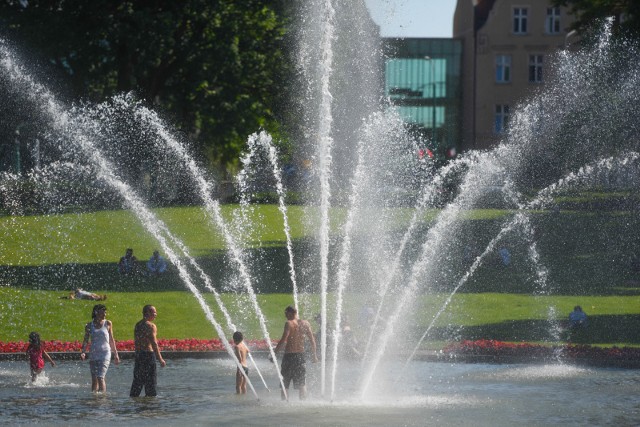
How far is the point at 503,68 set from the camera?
92.6 metres

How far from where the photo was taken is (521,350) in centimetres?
2589

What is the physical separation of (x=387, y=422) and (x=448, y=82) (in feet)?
290

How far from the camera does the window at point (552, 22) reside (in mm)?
90500

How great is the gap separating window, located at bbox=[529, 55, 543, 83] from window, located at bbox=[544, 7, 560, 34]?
220cm

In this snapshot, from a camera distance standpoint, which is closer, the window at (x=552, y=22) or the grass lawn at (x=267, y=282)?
the grass lawn at (x=267, y=282)

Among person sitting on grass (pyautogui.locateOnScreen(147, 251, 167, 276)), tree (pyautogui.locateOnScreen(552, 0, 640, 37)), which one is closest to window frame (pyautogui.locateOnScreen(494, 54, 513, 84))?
tree (pyautogui.locateOnScreen(552, 0, 640, 37))

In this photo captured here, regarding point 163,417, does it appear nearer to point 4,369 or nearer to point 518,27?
point 4,369

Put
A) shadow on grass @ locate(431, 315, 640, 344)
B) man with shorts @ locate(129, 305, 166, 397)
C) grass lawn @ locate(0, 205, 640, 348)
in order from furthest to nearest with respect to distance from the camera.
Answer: grass lawn @ locate(0, 205, 640, 348), shadow on grass @ locate(431, 315, 640, 344), man with shorts @ locate(129, 305, 166, 397)

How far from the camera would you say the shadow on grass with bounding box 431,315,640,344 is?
95.5 feet

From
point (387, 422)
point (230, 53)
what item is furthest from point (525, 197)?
point (387, 422)

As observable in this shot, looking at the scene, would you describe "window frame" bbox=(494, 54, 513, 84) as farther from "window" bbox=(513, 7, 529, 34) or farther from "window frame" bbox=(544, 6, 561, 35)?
"window frame" bbox=(544, 6, 561, 35)

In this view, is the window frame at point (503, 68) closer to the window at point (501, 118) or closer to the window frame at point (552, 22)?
the window at point (501, 118)

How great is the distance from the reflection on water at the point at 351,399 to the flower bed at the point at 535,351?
119 centimetres

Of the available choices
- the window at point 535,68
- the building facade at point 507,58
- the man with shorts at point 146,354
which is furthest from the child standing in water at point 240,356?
the window at point 535,68
